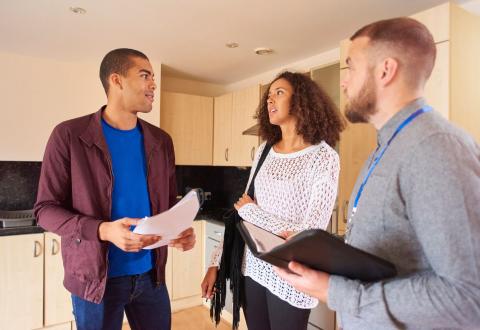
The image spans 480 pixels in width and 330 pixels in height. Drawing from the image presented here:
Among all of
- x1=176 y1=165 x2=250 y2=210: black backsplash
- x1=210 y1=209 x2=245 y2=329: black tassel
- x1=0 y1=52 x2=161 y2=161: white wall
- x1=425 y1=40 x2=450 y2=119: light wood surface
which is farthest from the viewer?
x1=176 y1=165 x2=250 y2=210: black backsplash

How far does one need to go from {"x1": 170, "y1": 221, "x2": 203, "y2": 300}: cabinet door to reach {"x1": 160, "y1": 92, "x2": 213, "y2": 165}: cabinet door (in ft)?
2.44

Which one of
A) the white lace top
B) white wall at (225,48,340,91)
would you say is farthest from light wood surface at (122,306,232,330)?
white wall at (225,48,340,91)

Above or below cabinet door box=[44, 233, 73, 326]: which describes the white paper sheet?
above

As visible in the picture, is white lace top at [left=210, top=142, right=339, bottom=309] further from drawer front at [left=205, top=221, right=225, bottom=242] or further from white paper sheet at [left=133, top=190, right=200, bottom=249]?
drawer front at [left=205, top=221, right=225, bottom=242]

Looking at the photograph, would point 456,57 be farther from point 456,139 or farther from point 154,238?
point 154,238

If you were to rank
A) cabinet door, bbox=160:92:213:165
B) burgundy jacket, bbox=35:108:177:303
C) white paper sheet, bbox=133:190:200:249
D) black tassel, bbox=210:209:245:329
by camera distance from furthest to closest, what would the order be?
1. cabinet door, bbox=160:92:213:165
2. black tassel, bbox=210:209:245:329
3. burgundy jacket, bbox=35:108:177:303
4. white paper sheet, bbox=133:190:200:249

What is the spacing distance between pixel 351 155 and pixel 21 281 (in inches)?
102

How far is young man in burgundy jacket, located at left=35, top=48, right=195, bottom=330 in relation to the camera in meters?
1.18

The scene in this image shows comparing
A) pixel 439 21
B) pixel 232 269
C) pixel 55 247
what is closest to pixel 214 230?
pixel 55 247

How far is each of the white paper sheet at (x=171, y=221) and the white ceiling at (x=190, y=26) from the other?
1.34 m

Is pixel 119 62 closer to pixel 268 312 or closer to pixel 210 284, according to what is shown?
pixel 210 284

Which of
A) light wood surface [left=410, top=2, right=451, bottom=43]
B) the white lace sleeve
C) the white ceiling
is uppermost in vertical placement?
the white ceiling

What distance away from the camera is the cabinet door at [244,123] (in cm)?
307

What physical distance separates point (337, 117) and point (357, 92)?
0.77 meters
